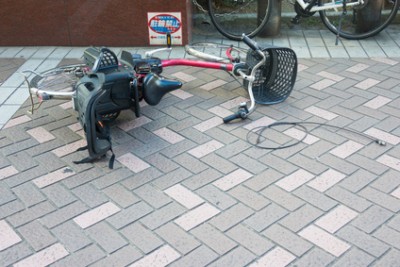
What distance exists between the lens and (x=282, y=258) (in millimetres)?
2703

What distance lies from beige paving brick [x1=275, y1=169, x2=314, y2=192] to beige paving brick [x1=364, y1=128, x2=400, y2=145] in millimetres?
773

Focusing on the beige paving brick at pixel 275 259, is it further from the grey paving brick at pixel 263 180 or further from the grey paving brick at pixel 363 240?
the grey paving brick at pixel 263 180

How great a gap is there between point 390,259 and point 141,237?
4.33 feet

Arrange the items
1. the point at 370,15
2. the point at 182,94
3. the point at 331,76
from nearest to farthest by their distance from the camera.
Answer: the point at 182,94
the point at 331,76
the point at 370,15

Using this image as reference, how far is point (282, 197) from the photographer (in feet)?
10.4

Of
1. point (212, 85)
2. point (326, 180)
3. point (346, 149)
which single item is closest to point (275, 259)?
point (326, 180)

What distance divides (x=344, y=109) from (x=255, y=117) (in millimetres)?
755

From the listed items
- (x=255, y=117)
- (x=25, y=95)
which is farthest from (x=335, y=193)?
(x=25, y=95)

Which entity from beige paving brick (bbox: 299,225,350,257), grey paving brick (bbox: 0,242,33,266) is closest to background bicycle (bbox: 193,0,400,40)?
beige paving brick (bbox: 299,225,350,257)

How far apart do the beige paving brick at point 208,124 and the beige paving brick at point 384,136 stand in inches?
44.1

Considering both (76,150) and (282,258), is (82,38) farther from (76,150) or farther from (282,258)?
(282,258)

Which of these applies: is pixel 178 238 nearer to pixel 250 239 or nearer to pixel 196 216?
pixel 196 216

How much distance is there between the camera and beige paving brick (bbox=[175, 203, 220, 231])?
297cm

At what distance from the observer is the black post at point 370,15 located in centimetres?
575
